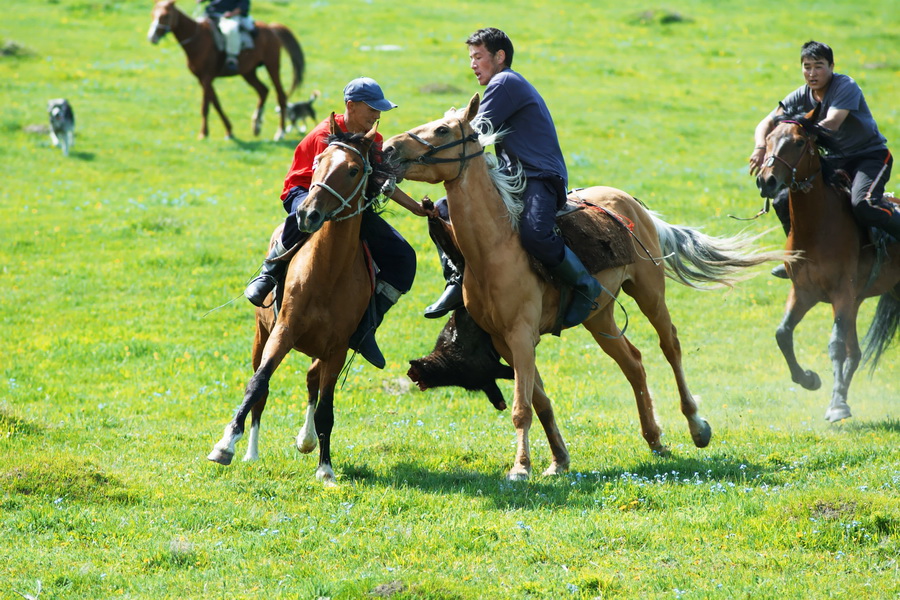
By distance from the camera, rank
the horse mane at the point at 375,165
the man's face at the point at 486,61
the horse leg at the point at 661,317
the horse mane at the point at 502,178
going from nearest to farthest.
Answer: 1. the horse mane at the point at 375,165
2. the horse mane at the point at 502,178
3. the man's face at the point at 486,61
4. the horse leg at the point at 661,317

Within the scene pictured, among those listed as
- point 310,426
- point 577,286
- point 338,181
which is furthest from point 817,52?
point 310,426

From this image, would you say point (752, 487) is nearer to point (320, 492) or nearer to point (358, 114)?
point (320, 492)

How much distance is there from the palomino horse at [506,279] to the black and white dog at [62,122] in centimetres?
1637

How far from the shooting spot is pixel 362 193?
7371mm

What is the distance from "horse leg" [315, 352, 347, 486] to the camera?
7961 mm

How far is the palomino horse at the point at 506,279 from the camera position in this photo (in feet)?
24.5

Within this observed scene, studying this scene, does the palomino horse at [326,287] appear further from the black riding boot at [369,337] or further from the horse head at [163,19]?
the horse head at [163,19]

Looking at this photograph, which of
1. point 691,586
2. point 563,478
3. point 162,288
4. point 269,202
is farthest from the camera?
point 269,202

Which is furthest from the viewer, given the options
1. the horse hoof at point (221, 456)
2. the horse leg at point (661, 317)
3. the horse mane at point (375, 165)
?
the horse leg at point (661, 317)

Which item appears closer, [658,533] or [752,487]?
[658,533]

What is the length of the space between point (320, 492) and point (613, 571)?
8.52 ft

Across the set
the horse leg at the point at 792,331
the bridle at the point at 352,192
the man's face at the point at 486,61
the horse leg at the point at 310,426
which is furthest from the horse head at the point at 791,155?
the horse leg at the point at 310,426

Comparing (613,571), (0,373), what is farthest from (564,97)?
(613,571)

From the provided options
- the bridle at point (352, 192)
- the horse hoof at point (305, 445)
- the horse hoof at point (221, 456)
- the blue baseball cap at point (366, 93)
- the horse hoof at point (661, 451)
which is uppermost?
the blue baseball cap at point (366, 93)
